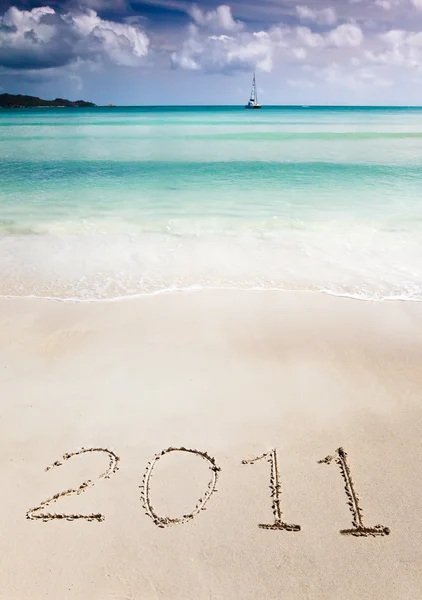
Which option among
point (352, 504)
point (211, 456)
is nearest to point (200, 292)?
point (211, 456)

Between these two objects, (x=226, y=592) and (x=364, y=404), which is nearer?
(x=226, y=592)

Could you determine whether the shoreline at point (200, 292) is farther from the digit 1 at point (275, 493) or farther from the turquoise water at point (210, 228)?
the digit 1 at point (275, 493)

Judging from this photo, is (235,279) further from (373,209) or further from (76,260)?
(373,209)

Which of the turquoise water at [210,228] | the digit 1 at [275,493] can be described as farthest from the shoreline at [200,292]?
the digit 1 at [275,493]

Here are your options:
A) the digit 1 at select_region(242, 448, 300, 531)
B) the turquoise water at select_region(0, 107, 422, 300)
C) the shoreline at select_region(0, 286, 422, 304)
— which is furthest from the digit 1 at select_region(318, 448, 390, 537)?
the turquoise water at select_region(0, 107, 422, 300)

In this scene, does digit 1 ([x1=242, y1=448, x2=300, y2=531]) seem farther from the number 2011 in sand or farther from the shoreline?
the shoreline

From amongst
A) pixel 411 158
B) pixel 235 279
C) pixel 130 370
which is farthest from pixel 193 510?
pixel 411 158
